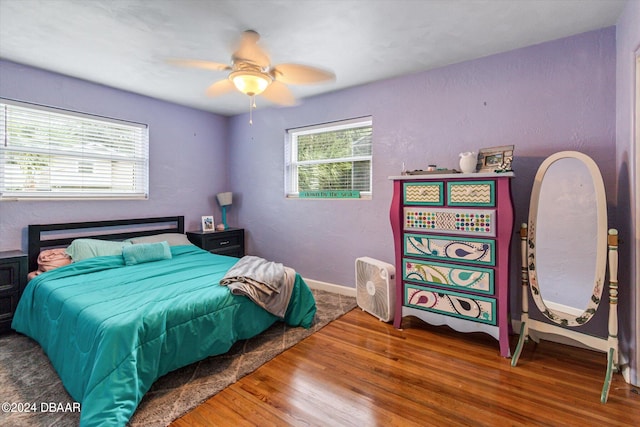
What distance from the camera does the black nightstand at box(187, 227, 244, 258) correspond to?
4.10 meters

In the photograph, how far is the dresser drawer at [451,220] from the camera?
2.33 meters

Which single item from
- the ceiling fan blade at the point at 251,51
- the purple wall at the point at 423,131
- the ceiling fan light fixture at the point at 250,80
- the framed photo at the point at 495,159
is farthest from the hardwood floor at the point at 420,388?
the ceiling fan blade at the point at 251,51

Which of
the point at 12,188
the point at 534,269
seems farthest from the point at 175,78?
the point at 534,269

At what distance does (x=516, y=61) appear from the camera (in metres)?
2.61

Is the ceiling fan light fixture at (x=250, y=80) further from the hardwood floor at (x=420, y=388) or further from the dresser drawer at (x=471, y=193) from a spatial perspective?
the hardwood floor at (x=420, y=388)

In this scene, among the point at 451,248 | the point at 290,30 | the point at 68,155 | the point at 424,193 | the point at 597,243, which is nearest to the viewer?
the point at 597,243

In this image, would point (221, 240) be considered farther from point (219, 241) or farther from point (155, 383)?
point (155, 383)

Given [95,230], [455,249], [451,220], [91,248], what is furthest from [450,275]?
[95,230]

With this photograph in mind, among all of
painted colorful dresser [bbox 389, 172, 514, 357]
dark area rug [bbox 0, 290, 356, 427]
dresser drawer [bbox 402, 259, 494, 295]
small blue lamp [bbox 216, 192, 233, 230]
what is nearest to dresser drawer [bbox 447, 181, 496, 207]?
painted colorful dresser [bbox 389, 172, 514, 357]

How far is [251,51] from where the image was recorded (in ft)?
8.25

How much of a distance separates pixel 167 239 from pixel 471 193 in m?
3.37

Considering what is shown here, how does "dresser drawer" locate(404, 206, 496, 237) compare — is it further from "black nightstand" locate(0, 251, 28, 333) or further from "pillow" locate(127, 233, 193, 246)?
"black nightstand" locate(0, 251, 28, 333)

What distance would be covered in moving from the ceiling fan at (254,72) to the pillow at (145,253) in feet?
5.67

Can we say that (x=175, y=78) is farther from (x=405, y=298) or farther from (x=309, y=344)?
(x=405, y=298)
